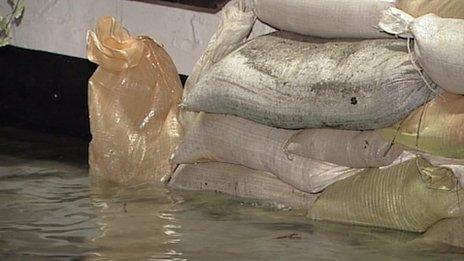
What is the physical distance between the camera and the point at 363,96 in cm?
375

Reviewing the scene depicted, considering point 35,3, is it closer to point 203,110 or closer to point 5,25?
point 5,25

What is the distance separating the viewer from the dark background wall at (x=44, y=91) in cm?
563

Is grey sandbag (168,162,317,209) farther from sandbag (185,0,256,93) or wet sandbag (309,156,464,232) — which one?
sandbag (185,0,256,93)

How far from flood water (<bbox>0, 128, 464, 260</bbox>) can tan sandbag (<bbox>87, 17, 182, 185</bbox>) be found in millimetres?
108

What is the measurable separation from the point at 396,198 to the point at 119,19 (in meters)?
2.09

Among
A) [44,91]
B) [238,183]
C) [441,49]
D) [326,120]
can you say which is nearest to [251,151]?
[238,183]

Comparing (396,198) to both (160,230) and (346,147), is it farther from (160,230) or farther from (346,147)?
(160,230)

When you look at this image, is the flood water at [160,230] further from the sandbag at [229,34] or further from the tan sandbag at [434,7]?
the tan sandbag at [434,7]

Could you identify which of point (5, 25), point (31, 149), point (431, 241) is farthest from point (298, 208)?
point (5, 25)

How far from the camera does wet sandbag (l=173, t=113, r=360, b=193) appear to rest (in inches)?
156

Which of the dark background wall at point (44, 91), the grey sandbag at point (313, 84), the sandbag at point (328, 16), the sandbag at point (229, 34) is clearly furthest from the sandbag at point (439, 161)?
the dark background wall at point (44, 91)

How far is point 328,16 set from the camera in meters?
3.98

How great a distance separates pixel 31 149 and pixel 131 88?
879 mm

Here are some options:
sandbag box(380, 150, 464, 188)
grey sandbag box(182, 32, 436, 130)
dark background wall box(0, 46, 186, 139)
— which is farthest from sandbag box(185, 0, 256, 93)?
dark background wall box(0, 46, 186, 139)
